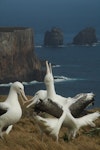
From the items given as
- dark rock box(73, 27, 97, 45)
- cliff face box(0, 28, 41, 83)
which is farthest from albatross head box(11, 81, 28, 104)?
dark rock box(73, 27, 97, 45)

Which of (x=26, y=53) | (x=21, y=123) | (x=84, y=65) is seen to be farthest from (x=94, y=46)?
(x=21, y=123)

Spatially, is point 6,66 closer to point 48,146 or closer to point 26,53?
point 26,53

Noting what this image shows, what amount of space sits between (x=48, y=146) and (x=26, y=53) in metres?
85.0

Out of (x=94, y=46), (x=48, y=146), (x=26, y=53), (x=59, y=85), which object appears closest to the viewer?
(x=48, y=146)

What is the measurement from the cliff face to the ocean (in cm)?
236

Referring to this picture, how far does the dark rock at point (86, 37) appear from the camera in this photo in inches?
5778

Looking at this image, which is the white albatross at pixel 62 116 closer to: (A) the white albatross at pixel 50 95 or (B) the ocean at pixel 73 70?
(A) the white albatross at pixel 50 95

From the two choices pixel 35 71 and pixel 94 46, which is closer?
pixel 35 71

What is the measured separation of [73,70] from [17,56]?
1808 centimetres

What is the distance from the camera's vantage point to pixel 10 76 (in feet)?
292

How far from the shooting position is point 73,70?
106m

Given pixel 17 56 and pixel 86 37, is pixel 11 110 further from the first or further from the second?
pixel 86 37

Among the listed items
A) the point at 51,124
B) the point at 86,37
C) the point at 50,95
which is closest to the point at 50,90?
the point at 50,95

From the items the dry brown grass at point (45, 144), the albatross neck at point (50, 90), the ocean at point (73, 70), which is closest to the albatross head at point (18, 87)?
the albatross neck at point (50, 90)
